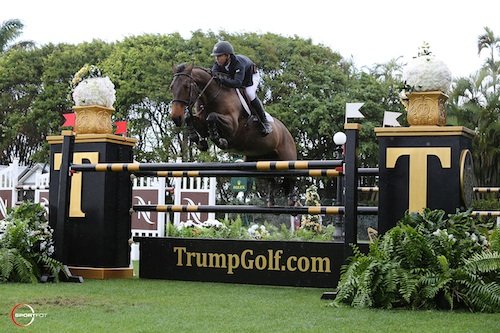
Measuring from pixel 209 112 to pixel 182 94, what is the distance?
0.39 metres

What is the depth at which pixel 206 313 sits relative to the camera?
423cm

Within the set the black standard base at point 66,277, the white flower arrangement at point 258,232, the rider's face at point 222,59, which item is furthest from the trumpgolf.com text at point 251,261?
the white flower arrangement at point 258,232

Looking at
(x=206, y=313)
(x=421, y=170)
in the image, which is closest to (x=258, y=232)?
(x=421, y=170)

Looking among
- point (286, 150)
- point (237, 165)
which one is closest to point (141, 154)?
point (286, 150)

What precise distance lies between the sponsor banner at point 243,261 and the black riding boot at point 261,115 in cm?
124

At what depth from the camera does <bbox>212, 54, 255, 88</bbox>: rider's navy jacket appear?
6.67 meters

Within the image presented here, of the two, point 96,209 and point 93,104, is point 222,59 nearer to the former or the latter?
point 93,104

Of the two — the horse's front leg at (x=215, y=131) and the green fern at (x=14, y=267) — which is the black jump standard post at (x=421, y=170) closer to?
the horse's front leg at (x=215, y=131)

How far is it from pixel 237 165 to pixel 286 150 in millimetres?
1921

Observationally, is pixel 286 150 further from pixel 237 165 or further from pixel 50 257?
pixel 50 257

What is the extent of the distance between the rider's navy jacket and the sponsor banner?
1.43 meters

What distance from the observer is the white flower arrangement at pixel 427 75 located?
18.8 feet

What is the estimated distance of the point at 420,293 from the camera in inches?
175

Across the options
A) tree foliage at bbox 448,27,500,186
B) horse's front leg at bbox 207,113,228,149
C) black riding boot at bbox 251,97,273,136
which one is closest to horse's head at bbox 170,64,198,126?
horse's front leg at bbox 207,113,228,149
